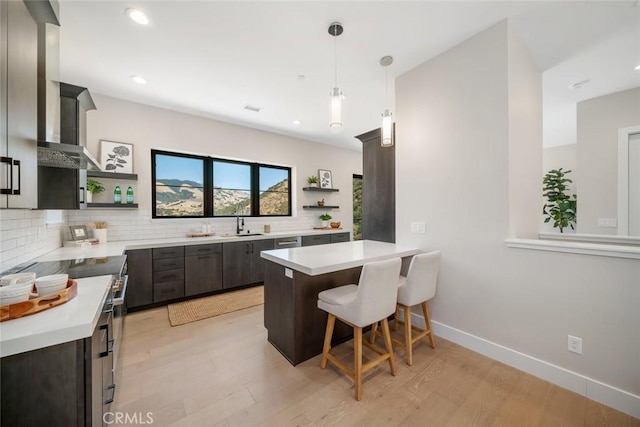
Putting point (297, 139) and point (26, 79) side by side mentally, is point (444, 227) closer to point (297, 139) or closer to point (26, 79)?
point (26, 79)

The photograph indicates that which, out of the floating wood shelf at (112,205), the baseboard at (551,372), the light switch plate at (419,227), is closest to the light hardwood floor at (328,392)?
the baseboard at (551,372)

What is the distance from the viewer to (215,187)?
444cm

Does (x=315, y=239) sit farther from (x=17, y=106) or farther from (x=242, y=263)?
(x=17, y=106)

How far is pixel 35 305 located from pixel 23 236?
1538 mm

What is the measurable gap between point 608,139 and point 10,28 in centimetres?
581

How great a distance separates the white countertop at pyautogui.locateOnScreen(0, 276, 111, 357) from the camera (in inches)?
33.0

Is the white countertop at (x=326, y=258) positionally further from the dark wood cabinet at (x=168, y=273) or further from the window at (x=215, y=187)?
the window at (x=215, y=187)

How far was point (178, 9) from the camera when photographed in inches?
78.7

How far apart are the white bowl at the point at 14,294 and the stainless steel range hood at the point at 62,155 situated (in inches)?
41.6

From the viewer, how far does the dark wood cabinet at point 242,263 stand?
12.7 feet

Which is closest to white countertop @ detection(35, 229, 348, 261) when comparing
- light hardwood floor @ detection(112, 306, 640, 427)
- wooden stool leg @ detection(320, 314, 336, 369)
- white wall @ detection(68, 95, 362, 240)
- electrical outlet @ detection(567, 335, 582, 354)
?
white wall @ detection(68, 95, 362, 240)

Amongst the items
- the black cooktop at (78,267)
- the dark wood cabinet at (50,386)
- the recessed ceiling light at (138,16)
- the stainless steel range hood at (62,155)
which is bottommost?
the dark wood cabinet at (50,386)

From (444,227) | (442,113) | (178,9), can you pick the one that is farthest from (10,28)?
(444,227)

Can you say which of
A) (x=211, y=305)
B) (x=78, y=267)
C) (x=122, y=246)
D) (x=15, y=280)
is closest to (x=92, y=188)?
(x=122, y=246)
